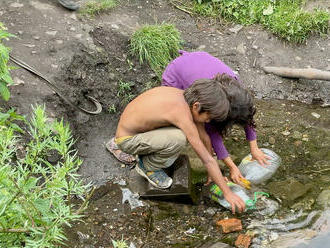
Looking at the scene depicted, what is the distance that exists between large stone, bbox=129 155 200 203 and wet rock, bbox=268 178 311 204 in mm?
572

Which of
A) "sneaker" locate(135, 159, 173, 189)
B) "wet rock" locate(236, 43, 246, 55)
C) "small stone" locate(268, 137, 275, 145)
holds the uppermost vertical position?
"wet rock" locate(236, 43, 246, 55)

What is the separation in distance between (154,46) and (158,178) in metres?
1.63

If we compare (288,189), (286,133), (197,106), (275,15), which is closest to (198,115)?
(197,106)

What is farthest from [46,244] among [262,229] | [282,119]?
[282,119]

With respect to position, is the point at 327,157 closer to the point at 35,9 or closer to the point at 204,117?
the point at 204,117

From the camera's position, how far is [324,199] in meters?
3.15

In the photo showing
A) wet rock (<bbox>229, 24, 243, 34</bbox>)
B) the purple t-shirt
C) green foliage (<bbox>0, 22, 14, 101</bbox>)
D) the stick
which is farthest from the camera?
wet rock (<bbox>229, 24, 243, 34</bbox>)

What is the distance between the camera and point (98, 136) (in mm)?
3963

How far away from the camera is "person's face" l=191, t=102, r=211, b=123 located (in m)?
2.89

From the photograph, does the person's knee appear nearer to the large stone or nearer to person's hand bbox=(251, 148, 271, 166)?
the large stone

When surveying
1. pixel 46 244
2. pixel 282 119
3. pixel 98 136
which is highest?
pixel 46 244

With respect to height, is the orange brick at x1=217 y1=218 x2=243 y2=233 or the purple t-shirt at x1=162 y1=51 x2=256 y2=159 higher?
the purple t-shirt at x1=162 y1=51 x2=256 y2=159

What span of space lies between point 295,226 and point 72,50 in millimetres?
2590

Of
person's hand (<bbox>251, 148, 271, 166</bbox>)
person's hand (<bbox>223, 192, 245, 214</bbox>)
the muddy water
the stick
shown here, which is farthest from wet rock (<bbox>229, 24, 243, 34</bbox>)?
person's hand (<bbox>223, 192, 245, 214</bbox>)
